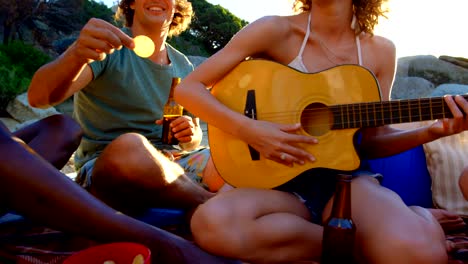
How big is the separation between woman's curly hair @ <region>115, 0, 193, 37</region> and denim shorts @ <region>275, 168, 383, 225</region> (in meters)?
1.98

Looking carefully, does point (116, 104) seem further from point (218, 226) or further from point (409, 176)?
point (409, 176)

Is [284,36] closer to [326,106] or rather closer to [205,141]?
[326,106]

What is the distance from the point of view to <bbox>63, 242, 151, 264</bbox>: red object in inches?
57.9

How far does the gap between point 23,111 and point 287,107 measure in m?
7.91

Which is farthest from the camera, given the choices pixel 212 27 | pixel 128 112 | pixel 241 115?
pixel 212 27

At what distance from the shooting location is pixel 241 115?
217cm

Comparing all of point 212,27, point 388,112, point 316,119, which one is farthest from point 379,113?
point 212,27

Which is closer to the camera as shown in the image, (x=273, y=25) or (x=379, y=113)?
(x=379, y=113)

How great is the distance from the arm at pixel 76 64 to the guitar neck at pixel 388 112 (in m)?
1.01

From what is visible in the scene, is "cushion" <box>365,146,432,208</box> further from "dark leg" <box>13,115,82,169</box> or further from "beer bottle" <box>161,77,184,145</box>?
"dark leg" <box>13,115,82,169</box>

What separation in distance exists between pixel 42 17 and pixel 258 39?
12.7m

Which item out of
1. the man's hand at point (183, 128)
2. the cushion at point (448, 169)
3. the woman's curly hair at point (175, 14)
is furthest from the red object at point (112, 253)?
the woman's curly hair at point (175, 14)

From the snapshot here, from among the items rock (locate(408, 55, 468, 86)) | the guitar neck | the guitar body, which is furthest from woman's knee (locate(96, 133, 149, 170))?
rock (locate(408, 55, 468, 86))

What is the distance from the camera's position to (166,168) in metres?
2.53
